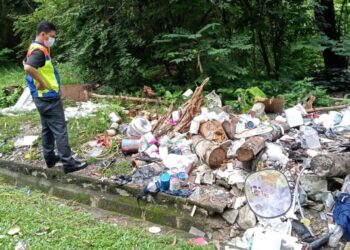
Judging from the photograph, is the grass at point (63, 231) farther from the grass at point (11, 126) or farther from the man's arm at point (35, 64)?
the grass at point (11, 126)

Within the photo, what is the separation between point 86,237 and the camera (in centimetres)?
388

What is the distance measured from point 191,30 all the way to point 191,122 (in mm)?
3483

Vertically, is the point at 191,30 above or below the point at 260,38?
above

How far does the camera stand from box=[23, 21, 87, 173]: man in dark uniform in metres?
4.86

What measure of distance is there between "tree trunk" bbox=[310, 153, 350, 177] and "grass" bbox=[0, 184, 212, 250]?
1376 millimetres

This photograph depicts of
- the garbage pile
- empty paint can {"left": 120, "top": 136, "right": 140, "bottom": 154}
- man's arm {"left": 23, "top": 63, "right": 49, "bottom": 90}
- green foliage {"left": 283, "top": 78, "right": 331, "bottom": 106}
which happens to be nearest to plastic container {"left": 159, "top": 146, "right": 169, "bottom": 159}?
the garbage pile

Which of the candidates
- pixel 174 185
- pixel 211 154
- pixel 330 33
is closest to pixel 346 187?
pixel 211 154

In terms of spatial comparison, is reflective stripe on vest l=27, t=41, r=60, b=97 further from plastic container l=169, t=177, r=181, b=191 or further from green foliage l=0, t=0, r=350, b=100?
green foliage l=0, t=0, r=350, b=100

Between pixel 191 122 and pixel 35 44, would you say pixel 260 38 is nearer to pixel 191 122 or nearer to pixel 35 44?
pixel 191 122

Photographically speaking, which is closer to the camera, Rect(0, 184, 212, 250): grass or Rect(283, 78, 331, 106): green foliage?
Rect(0, 184, 212, 250): grass

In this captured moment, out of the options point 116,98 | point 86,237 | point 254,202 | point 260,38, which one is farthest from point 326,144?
point 260,38

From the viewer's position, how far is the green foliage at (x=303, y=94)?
705 centimetres

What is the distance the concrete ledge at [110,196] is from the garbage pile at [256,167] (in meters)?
0.11

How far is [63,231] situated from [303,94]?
4.84m
